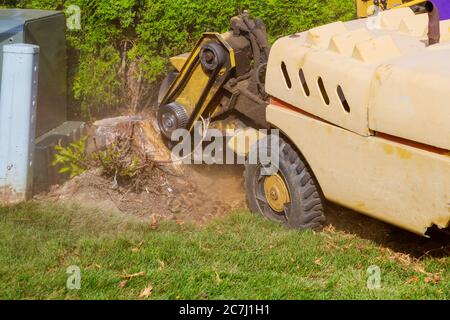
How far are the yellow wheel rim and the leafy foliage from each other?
2107 millimetres

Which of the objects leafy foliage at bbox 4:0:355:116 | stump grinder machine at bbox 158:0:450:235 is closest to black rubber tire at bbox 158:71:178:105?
stump grinder machine at bbox 158:0:450:235

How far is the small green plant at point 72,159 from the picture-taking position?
19.4ft

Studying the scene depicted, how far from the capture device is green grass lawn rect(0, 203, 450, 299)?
414cm

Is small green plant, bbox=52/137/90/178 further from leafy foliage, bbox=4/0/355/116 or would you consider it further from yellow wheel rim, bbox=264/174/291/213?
yellow wheel rim, bbox=264/174/291/213

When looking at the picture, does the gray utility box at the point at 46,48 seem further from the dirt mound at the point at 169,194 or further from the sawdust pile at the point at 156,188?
the dirt mound at the point at 169,194

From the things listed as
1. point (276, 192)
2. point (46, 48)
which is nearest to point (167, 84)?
point (46, 48)

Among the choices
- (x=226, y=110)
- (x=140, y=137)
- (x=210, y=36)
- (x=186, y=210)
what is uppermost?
(x=210, y=36)

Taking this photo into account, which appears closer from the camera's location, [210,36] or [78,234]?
[78,234]

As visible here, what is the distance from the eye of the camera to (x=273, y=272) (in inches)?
175

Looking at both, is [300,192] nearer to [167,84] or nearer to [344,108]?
[344,108]

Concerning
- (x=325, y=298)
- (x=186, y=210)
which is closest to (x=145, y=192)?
(x=186, y=210)
